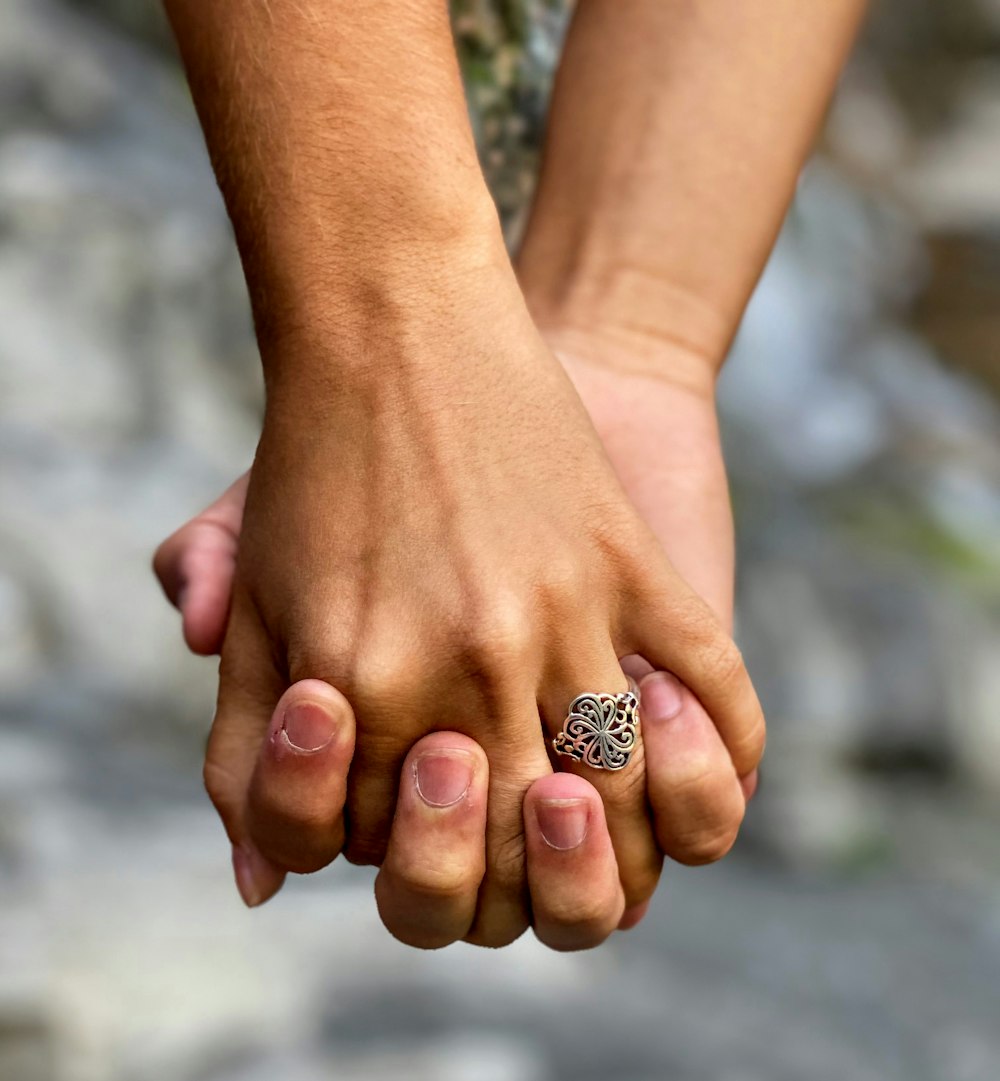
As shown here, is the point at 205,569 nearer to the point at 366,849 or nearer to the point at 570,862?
the point at 366,849

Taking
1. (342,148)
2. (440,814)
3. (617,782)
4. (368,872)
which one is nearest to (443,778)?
(440,814)

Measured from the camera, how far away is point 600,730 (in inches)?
38.8

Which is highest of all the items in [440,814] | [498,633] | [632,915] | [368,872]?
[498,633]

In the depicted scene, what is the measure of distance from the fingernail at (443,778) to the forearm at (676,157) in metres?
0.46

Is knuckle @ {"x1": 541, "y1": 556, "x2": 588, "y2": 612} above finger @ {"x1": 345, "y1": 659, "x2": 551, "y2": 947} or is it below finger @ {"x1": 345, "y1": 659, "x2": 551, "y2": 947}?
above

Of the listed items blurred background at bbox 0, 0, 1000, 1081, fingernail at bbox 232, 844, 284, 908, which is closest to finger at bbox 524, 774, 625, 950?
fingernail at bbox 232, 844, 284, 908

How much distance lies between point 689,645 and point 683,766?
3.5 inches

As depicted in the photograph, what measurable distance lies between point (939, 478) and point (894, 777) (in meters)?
1.09

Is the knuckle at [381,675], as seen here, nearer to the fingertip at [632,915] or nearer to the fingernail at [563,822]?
the fingernail at [563,822]

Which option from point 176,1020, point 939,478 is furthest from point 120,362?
point 939,478

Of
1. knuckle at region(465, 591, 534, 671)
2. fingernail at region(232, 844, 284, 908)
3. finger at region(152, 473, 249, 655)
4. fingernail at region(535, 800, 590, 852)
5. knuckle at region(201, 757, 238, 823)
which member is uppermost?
knuckle at region(465, 591, 534, 671)

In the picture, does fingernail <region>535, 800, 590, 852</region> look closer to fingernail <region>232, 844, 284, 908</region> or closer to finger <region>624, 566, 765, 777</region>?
finger <region>624, 566, 765, 777</region>

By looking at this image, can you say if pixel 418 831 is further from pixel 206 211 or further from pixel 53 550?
pixel 206 211

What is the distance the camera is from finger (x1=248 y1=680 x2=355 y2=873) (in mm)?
942
